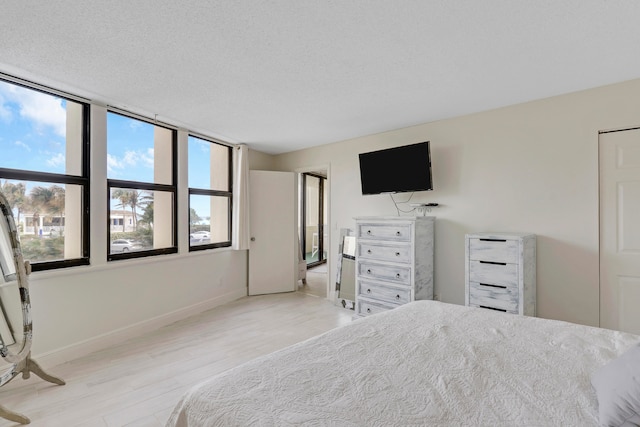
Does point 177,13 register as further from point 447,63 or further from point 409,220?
point 409,220

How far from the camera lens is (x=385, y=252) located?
3.53 m

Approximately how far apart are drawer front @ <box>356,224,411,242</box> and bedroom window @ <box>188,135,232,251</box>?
214 centimetres

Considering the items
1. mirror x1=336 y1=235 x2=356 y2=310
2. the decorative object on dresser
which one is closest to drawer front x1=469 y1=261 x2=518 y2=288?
the decorative object on dresser

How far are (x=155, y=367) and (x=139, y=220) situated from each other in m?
1.66

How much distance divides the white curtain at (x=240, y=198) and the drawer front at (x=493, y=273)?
3.11 m

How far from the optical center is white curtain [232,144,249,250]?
457 cm

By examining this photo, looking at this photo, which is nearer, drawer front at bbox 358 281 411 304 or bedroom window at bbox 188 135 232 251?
drawer front at bbox 358 281 411 304

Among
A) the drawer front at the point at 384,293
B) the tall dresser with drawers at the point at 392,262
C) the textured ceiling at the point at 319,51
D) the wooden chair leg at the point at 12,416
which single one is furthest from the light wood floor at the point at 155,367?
the textured ceiling at the point at 319,51

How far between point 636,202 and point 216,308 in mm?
4600

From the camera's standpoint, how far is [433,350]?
1.39 m

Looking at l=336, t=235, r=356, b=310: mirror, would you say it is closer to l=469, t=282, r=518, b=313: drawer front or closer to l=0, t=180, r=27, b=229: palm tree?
l=469, t=282, r=518, b=313: drawer front

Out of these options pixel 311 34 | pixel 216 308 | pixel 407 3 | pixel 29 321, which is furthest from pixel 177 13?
pixel 216 308

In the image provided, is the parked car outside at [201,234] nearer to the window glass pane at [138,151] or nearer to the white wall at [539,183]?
the window glass pane at [138,151]

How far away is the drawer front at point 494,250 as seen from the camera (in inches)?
106
